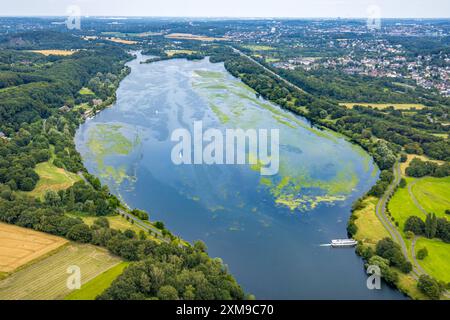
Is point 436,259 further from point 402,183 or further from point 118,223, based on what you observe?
point 118,223

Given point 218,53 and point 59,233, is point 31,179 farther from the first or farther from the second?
point 218,53

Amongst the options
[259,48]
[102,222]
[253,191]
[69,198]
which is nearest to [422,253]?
[253,191]

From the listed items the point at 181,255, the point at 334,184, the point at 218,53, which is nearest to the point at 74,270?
the point at 181,255

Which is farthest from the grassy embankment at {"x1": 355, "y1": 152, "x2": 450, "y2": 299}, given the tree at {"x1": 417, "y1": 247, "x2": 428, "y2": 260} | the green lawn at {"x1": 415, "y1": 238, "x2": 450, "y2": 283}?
the tree at {"x1": 417, "y1": 247, "x2": 428, "y2": 260}

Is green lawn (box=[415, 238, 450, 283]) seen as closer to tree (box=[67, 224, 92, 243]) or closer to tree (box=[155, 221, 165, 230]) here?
tree (box=[155, 221, 165, 230])

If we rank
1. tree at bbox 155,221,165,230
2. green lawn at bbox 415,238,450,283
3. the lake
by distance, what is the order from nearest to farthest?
green lawn at bbox 415,238,450,283
the lake
tree at bbox 155,221,165,230

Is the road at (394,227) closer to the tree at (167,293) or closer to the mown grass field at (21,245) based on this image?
the tree at (167,293)
